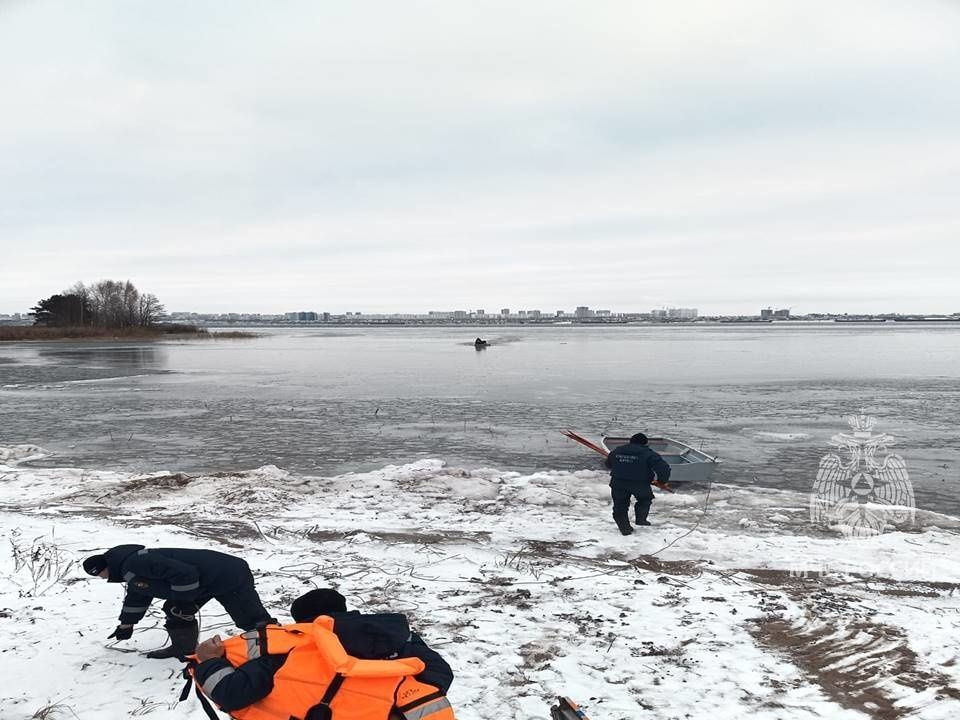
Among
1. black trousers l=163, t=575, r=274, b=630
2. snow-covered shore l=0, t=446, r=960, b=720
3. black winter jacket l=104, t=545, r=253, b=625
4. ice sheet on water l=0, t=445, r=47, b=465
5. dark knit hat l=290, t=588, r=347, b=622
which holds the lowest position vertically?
ice sheet on water l=0, t=445, r=47, b=465

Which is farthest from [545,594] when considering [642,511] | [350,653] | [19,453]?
[19,453]

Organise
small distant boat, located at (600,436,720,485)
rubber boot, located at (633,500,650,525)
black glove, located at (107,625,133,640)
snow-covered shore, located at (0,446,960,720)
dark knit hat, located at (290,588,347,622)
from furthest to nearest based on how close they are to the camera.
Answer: small distant boat, located at (600,436,720,485) → rubber boot, located at (633,500,650,525) → black glove, located at (107,625,133,640) → snow-covered shore, located at (0,446,960,720) → dark knit hat, located at (290,588,347,622)

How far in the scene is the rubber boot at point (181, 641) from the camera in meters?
5.27

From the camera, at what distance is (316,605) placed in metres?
Result: 3.89

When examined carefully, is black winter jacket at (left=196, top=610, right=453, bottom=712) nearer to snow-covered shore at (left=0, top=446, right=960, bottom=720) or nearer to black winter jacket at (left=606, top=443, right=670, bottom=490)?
snow-covered shore at (left=0, top=446, right=960, bottom=720)

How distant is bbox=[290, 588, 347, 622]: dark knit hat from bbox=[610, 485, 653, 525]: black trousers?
21.3 feet

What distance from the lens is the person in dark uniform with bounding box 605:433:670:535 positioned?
966 cm

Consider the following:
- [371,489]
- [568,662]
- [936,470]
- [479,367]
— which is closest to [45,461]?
[371,489]

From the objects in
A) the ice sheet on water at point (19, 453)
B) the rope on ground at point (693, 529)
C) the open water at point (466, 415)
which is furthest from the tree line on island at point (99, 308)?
the rope on ground at point (693, 529)

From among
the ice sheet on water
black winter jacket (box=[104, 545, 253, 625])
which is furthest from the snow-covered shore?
the ice sheet on water

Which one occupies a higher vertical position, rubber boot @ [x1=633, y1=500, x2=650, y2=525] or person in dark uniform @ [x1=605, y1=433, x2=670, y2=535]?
person in dark uniform @ [x1=605, y1=433, x2=670, y2=535]

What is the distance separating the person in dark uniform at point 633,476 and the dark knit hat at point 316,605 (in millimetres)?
6497

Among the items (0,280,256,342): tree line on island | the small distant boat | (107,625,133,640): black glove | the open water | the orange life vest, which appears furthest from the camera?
(0,280,256,342): tree line on island

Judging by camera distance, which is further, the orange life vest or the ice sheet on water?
the ice sheet on water
